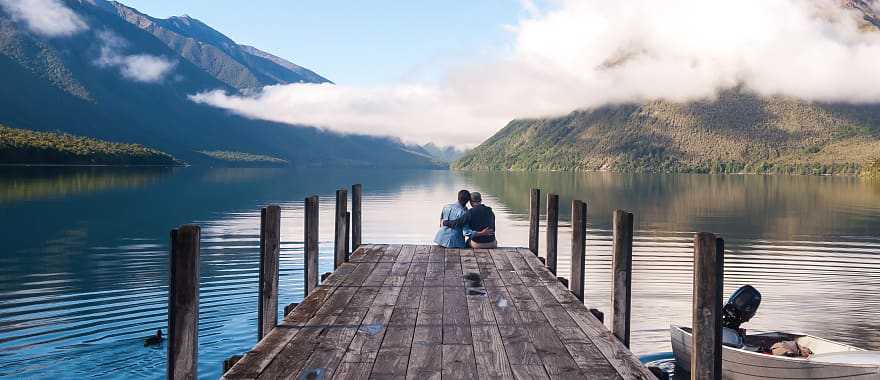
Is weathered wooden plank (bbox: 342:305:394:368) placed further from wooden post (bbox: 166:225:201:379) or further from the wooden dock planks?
wooden post (bbox: 166:225:201:379)

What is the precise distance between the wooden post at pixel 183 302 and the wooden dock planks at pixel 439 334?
536mm

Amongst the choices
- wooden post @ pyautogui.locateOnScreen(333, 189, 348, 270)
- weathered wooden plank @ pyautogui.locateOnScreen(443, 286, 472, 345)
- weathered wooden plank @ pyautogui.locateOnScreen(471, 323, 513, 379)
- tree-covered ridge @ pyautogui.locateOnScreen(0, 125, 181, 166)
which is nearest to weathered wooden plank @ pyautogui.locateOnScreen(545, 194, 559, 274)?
wooden post @ pyautogui.locateOnScreen(333, 189, 348, 270)

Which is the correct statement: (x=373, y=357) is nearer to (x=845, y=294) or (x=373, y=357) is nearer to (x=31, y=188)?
(x=845, y=294)

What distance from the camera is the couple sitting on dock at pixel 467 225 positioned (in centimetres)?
1867

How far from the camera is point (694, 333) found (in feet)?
26.1

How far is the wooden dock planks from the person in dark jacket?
4.43m

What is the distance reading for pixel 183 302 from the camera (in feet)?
24.9

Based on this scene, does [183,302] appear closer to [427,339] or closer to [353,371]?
[353,371]

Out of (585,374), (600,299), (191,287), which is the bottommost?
(600,299)

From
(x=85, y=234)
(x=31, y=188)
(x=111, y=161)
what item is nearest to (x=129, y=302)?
(x=85, y=234)

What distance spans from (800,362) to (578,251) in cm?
424

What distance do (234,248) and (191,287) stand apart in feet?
73.5

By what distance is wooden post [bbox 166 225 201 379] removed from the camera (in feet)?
24.5

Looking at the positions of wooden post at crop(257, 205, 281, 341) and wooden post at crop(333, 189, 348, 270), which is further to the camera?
wooden post at crop(333, 189, 348, 270)
